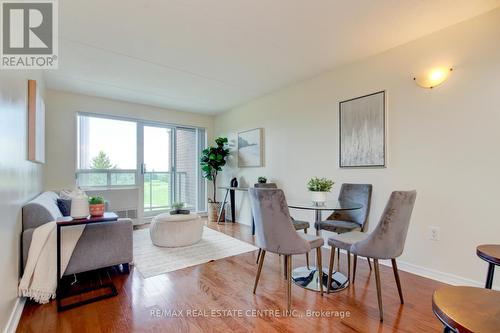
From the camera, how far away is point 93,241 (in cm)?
228

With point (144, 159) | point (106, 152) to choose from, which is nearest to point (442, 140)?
point (144, 159)

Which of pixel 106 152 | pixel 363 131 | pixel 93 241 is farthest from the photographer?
pixel 106 152

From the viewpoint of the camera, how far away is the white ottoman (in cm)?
329

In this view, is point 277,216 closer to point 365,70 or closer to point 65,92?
point 365,70

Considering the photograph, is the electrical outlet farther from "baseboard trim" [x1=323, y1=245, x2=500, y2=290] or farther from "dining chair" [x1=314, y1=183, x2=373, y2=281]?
"dining chair" [x1=314, y1=183, x2=373, y2=281]

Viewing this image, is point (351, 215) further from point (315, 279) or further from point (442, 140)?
point (442, 140)

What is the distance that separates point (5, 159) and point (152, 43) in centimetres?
175

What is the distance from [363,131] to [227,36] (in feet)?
6.37

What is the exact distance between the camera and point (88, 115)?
14.4ft

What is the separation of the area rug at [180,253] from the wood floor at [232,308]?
21 cm

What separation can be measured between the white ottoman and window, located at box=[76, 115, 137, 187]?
1.83 m

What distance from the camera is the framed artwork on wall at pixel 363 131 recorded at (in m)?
2.76

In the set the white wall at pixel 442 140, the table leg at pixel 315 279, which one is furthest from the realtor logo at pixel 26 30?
the white wall at pixel 442 140

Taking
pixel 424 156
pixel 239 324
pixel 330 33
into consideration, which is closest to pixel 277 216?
pixel 239 324
